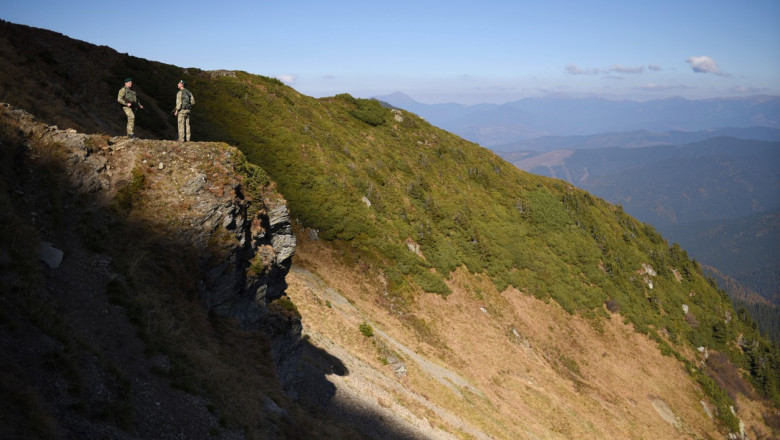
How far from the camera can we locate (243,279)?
17281 mm

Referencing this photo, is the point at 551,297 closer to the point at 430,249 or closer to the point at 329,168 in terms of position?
the point at 430,249

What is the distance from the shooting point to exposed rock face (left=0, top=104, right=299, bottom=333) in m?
14.0

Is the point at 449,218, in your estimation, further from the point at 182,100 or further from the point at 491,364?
the point at 182,100

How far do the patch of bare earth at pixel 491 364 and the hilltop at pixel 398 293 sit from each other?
203 millimetres

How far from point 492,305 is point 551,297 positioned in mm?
11320

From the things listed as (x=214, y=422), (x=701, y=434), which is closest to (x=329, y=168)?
(x=214, y=422)

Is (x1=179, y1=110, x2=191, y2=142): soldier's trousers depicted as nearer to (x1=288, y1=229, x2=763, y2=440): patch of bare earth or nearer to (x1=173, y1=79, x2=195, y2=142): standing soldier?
(x1=173, y1=79, x2=195, y2=142): standing soldier

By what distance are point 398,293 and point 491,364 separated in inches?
405

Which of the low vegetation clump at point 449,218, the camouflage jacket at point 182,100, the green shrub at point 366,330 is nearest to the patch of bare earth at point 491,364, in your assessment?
the green shrub at point 366,330

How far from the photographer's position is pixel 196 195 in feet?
51.3

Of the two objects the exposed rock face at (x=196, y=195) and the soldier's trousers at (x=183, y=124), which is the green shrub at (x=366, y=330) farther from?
the soldier's trousers at (x=183, y=124)

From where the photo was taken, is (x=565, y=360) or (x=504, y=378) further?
(x=565, y=360)

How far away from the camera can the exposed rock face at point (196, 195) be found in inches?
550

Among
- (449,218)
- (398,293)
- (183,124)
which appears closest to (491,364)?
(398,293)
